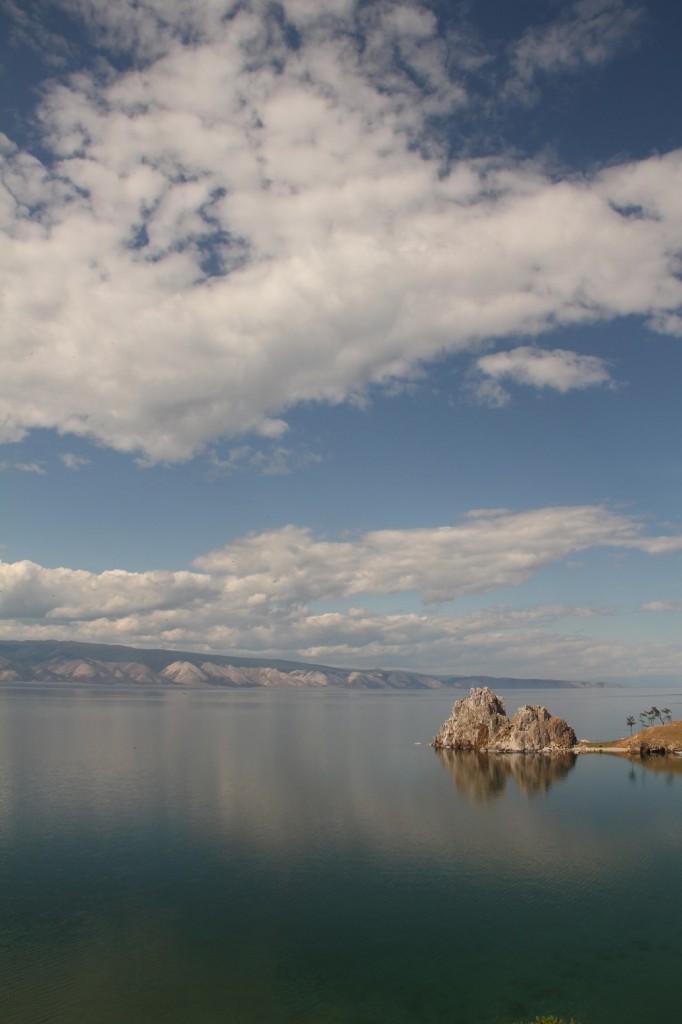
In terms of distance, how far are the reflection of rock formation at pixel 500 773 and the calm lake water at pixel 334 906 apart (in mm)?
7210

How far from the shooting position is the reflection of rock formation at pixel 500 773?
14625 centimetres

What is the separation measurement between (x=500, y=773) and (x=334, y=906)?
11011cm

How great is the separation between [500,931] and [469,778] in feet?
326

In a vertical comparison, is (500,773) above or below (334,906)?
below

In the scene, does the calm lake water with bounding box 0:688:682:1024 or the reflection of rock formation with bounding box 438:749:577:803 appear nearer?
the calm lake water with bounding box 0:688:682:1024

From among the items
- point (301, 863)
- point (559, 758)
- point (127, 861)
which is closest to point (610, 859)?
point (301, 863)

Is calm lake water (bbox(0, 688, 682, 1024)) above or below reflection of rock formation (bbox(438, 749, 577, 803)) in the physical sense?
above

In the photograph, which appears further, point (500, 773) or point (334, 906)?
point (500, 773)

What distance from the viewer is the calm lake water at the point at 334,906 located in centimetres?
5312

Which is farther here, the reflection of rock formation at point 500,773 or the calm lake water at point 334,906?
the reflection of rock formation at point 500,773

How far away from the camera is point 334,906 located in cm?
7275

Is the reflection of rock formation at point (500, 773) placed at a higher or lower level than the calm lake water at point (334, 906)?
lower

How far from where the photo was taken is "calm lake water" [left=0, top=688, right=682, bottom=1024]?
174ft

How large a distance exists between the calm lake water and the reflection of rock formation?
721cm
